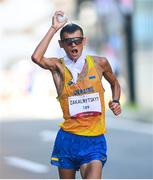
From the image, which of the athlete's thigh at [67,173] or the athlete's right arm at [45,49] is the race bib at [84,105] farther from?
the athlete's thigh at [67,173]

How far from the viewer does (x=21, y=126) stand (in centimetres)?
2252

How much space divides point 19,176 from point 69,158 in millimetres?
5865

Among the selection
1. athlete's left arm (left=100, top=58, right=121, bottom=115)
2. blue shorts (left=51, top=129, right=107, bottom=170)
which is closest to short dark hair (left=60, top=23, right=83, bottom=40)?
athlete's left arm (left=100, top=58, right=121, bottom=115)

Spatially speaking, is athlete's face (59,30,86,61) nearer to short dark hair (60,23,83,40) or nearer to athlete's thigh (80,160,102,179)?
short dark hair (60,23,83,40)

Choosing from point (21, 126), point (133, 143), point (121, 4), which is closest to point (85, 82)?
point (133, 143)

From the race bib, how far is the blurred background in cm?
472

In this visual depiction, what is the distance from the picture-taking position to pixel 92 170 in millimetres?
6977

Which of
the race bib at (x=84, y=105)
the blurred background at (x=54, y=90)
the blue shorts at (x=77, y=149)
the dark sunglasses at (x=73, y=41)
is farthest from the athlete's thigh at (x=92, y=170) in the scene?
the blurred background at (x=54, y=90)

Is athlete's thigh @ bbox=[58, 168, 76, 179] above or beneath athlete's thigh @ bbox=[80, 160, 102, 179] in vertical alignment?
beneath

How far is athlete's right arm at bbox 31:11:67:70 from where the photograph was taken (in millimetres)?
6969

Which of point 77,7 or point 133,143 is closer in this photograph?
point 133,143

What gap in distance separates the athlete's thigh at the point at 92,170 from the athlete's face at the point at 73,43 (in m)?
0.79

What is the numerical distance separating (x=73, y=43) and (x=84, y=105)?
0.49 meters

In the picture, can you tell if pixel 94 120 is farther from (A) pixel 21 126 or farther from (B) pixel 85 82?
(A) pixel 21 126
